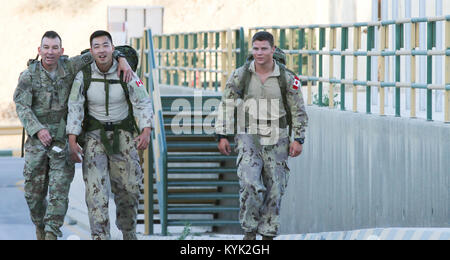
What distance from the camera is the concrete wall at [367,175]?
9.99 metres

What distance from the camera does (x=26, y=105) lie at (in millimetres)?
10297

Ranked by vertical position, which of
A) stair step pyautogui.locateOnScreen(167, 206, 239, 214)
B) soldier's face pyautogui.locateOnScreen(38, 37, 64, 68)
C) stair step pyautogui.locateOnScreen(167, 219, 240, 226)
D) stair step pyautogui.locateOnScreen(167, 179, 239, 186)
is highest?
soldier's face pyautogui.locateOnScreen(38, 37, 64, 68)

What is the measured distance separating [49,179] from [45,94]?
845 millimetres

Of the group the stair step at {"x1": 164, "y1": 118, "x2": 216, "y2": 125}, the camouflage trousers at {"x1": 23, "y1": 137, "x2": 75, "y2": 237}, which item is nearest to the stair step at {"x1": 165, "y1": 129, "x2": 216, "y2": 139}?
the stair step at {"x1": 164, "y1": 118, "x2": 216, "y2": 125}

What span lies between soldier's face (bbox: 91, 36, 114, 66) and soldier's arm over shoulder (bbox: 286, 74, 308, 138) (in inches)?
64.1

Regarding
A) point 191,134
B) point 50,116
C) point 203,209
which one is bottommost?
point 203,209

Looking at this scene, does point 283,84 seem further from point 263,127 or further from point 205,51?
point 205,51

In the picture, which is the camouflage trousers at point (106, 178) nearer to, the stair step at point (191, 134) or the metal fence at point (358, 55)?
the metal fence at point (358, 55)

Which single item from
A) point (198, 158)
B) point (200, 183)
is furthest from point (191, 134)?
point (200, 183)

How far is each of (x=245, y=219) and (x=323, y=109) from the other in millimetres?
3845

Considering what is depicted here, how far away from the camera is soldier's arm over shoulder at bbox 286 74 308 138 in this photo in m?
9.70

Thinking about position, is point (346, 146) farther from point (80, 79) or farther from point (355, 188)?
point (80, 79)

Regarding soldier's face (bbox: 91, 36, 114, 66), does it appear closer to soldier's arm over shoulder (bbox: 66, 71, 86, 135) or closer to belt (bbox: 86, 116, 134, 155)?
soldier's arm over shoulder (bbox: 66, 71, 86, 135)

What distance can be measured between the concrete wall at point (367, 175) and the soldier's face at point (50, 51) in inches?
135
